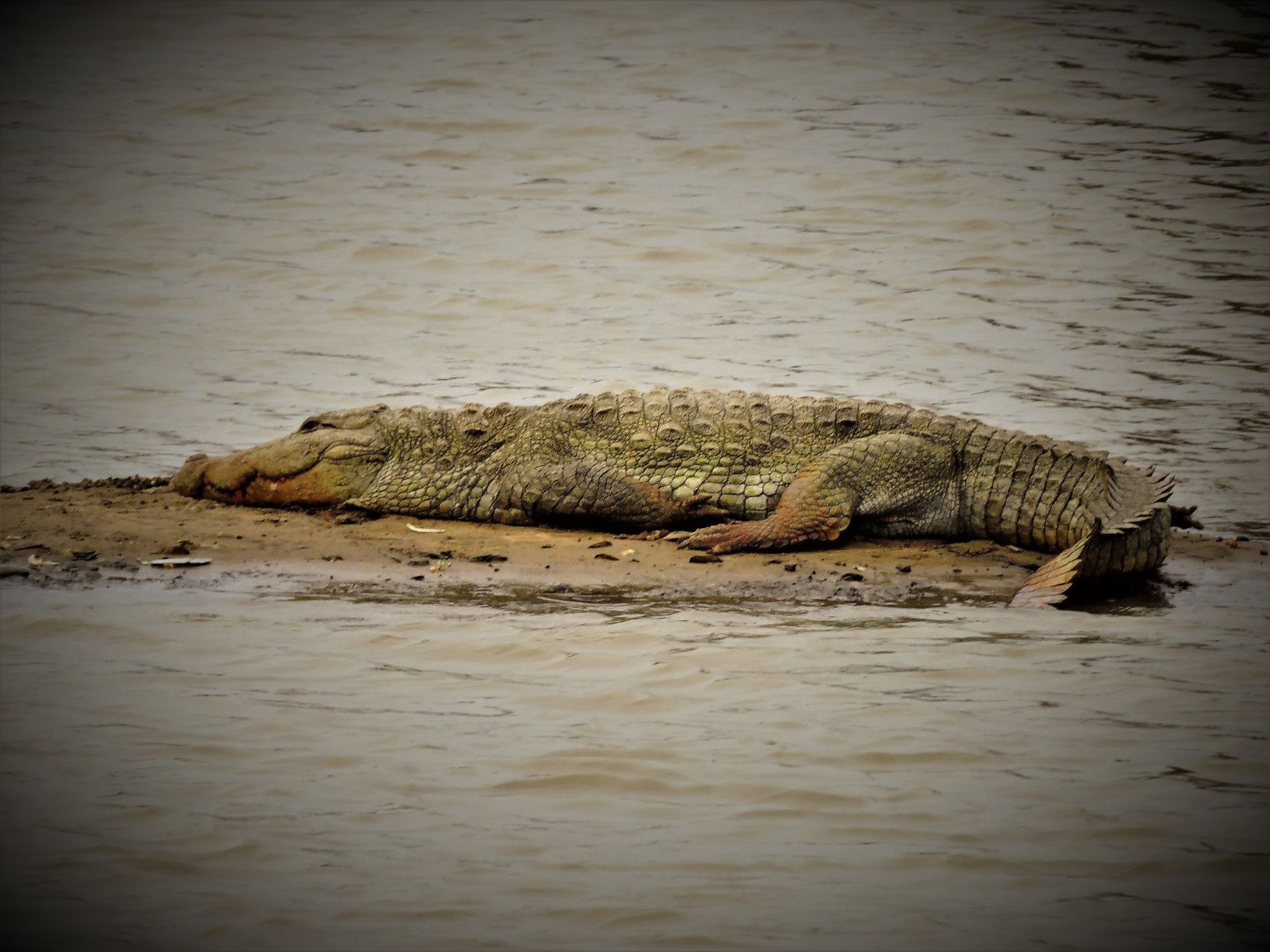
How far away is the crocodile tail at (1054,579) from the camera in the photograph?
645cm

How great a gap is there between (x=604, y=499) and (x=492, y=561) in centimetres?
81

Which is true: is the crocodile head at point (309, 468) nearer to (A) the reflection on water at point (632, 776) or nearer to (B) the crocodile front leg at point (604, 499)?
(B) the crocodile front leg at point (604, 499)

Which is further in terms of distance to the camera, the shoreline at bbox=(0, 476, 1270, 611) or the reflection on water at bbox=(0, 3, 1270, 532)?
the reflection on water at bbox=(0, 3, 1270, 532)

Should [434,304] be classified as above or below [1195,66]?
below

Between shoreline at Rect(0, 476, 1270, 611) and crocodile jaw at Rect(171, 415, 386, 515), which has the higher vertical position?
crocodile jaw at Rect(171, 415, 386, 515)

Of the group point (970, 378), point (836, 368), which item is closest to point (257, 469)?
point (836, 368)

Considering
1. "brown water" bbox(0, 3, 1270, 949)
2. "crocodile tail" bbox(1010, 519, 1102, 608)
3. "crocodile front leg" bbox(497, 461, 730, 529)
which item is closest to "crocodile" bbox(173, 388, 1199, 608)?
"crocodile front leg" bbox(497, 461, 730, 529)

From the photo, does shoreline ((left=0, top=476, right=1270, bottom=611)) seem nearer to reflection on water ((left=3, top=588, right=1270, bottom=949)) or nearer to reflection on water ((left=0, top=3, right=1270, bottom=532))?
reflection on water ((left=3, top=588, right=1270, bottom=949))

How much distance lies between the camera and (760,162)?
16.8 m

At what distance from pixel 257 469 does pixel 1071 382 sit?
6.79 m

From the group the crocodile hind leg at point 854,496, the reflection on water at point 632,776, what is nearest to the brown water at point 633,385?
the reflection on water at point 632,776

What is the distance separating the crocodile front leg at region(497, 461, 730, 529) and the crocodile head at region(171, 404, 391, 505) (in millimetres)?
1020

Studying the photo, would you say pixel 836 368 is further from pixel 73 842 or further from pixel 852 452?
pixel 73 842

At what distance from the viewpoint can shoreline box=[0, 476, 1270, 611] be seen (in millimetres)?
6711
